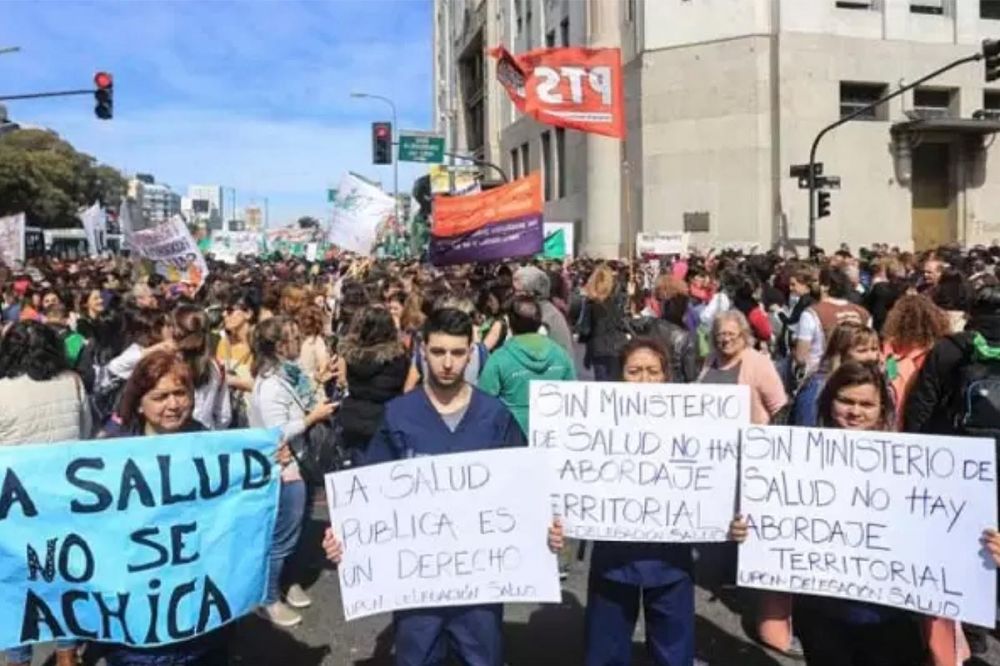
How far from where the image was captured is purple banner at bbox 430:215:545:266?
42.8 ft

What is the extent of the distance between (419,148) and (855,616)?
1269 inches

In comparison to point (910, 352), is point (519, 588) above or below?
below

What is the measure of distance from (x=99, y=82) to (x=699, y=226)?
63.1 feet

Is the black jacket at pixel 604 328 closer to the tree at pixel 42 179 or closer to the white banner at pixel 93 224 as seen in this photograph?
the white banner at pixel 93 224

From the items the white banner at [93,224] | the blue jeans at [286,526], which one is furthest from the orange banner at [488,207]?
the white banner at [93,224]

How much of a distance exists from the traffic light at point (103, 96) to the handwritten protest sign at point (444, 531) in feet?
69.9

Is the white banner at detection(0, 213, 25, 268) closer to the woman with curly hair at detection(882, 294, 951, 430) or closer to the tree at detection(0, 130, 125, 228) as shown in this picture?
the woman with curly hair at detection(882, 294, 951, 430)

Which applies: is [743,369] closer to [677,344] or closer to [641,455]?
[641,455]

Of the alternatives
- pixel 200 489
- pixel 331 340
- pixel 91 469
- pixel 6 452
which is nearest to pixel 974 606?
pixel 200 489

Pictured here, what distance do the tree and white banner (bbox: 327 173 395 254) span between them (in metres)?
47.5

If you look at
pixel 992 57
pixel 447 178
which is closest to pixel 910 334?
pixel 992 57

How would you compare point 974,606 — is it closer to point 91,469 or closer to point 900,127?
point 91,469

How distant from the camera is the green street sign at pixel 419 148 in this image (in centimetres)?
3375

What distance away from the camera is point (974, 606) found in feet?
10.2
